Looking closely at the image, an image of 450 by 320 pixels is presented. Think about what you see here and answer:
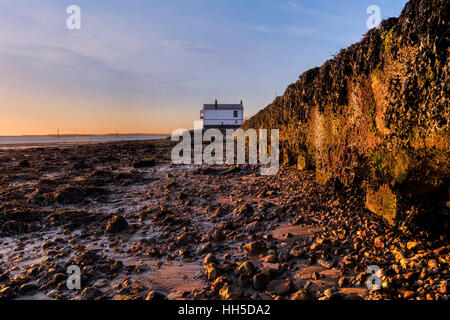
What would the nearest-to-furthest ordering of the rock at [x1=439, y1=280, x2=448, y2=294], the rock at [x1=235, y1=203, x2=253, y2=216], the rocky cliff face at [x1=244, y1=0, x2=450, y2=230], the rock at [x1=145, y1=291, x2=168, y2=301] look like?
the rock at [x1=439, y1=280, x2=448, y2=294], the rocky cliff face at [x1=244, y1=0, x2=450, y2=230], the rock at [x1=145, y1=291, x2=168, y2=301], the rock at [x1=235, y1=203, x2=253, y2=216]

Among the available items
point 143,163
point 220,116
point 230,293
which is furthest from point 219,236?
point 220,116

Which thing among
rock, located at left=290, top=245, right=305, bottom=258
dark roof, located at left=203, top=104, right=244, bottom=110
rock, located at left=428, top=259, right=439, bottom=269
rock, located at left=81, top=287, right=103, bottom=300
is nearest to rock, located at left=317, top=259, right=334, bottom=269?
rock, located at left=290, top=245, right=305, bottom=258

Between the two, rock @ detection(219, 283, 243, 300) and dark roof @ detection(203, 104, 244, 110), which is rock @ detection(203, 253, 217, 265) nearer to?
rock @ detection(219, 283, 243, 300)

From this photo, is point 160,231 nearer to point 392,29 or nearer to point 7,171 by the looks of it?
point 392,29

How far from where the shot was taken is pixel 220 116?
58.7m

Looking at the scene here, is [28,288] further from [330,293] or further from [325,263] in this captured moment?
[325,263]

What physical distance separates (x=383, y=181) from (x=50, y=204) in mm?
6771

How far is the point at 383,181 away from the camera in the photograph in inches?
120

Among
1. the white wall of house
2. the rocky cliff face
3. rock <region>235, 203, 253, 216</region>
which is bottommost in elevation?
rock <region>235, 203, 253, 216</region>

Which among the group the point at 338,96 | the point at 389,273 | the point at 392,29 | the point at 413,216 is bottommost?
the point at 389,273

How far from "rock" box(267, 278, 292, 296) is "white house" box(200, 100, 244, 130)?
56.4 m

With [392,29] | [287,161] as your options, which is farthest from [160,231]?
[287,161]

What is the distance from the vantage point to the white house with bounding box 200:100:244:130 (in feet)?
192

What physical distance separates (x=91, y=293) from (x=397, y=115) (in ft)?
12.9
